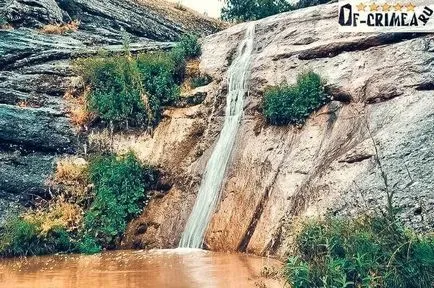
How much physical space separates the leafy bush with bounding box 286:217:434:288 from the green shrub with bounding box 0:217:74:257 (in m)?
5.47

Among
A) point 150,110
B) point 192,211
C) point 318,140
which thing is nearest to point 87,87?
point 150,110

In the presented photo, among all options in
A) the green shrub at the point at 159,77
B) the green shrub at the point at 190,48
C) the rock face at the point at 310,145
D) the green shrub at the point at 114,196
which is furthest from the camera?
the green shrub at the point at 190,48

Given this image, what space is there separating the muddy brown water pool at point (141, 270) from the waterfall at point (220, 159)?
1.41 feet

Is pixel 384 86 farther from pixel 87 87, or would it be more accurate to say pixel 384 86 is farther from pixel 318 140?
pixel 87 87

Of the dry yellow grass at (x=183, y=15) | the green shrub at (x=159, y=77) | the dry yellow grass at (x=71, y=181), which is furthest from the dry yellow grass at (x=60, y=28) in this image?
the dry yellow grass at (x=71, y=181)

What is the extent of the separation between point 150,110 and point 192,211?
312 centimetres

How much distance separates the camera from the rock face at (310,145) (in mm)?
6523

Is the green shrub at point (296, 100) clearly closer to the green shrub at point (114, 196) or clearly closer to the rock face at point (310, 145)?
the rock face at point (310, 145)

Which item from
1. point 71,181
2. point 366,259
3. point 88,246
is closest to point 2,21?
point 71,181

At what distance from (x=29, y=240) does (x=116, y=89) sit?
14.1 feet

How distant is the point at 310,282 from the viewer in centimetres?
427

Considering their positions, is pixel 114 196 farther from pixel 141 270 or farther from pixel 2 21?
pixel 2 21

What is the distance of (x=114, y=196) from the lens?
987 cm

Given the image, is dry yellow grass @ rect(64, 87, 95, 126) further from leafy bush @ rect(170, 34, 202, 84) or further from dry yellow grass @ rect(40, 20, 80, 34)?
dry yellow grass @ rect(40, 20, 80, 34)
